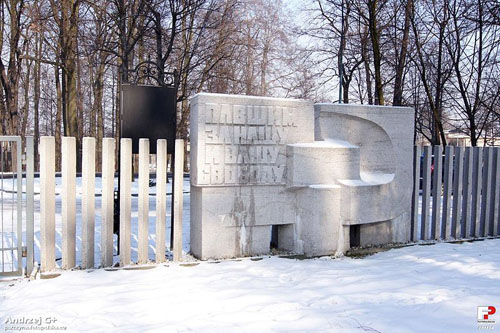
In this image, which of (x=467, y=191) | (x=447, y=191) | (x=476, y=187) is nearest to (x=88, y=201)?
(x=447, y=191)

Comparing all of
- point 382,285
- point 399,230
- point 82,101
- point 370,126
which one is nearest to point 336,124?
point 370,126

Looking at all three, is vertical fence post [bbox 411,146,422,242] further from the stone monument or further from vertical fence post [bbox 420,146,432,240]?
the stone monument

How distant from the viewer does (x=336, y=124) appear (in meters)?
7.04

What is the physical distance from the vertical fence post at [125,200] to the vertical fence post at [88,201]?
378 millimetres

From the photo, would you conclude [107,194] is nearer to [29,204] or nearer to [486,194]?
[29,204]

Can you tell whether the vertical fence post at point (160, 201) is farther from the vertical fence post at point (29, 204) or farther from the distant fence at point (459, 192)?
the distant fence at point (459, 192)

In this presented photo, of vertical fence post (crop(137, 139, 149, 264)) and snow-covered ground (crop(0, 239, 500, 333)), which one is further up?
vertical fence post (crop(137, 139, 149, 264))

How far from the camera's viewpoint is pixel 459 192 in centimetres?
794

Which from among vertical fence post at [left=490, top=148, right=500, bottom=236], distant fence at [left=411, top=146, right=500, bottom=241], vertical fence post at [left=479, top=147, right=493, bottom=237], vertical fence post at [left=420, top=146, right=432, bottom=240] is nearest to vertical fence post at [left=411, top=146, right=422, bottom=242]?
distant fence at [left=411, top=146, right=500, bottom=241]

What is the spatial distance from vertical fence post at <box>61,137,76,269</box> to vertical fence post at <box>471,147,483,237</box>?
720 centimetres

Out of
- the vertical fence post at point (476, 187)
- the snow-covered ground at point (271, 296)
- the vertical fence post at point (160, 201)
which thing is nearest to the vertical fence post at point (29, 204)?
the snow-covered ground at point (271, 296)

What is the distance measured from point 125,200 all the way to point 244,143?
6.26 feet

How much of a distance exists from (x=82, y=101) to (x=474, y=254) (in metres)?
30.7

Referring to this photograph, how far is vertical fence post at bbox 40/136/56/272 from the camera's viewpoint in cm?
532
